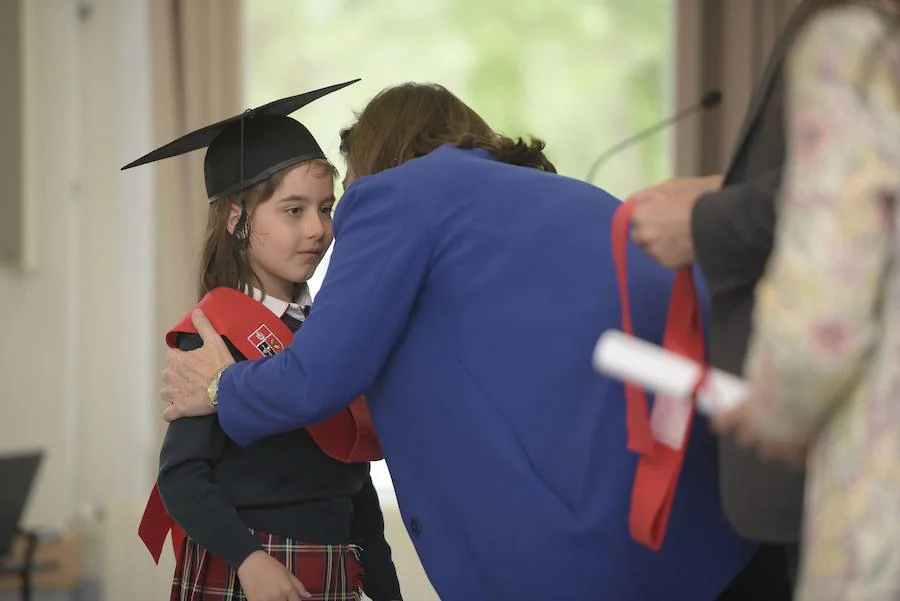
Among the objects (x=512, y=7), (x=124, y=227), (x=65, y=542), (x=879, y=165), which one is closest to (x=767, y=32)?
(x=512, y=7)

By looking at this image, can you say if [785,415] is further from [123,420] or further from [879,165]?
[123,420]

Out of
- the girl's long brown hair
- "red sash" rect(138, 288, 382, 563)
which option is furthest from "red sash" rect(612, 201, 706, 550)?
"red sash" rect(138, 288, 382, 563)

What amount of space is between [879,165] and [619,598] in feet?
2.42

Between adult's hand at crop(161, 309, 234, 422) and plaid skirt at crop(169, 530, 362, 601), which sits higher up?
adult's hand at crop(161, 309, 234, 422)

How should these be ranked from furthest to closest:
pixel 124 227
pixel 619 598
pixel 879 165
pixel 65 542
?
pixel 124 227
pixel 65 542
pixel 619 598
pixel 879 165

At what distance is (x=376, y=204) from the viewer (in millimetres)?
1502

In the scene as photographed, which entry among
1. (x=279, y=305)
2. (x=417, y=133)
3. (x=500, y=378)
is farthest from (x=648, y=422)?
(x=279, y=305)

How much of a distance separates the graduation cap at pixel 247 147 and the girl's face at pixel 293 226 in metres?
0.03

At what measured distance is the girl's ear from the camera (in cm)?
196

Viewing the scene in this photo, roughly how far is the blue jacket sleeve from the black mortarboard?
43 centimetres

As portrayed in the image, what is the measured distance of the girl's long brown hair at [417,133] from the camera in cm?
168

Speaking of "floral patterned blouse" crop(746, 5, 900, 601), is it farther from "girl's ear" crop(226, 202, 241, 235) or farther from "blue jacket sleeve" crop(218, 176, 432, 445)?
"girl's ear" crop(226, 202, 241, 235)

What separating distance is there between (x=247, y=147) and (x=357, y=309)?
59cm

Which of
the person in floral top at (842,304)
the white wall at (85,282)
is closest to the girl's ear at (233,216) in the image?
the person in floral top at (842,304)
